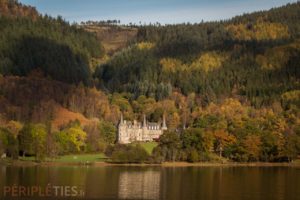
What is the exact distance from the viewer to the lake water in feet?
308

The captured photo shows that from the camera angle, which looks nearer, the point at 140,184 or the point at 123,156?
the point at 140,184

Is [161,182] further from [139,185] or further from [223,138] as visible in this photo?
[223,138]

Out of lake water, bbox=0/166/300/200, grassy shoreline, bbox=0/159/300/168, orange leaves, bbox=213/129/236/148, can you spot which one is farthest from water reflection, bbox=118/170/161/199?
orange leaves, bbox=213/129/236/148

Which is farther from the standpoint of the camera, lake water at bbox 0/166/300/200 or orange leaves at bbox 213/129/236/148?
orange leaves at bbox 213/129/236/148

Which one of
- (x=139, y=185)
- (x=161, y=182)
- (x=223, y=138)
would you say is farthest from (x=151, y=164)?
(x=139, y=185)

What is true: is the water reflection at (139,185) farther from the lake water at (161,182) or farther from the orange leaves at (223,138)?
the orange leaves at (223,138)

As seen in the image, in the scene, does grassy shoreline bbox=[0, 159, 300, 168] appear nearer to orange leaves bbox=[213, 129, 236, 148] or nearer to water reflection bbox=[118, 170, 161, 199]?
orange leaves bbox=[213, 129, 236, 148]

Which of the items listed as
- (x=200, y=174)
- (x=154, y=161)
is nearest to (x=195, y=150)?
(x=154, y=161)

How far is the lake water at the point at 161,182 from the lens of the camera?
93.8 metres

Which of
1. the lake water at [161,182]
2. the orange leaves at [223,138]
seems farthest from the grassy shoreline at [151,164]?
the orange leaves at [223,138]

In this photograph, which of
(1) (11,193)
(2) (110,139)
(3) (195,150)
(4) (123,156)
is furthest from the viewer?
(2) (110,139)

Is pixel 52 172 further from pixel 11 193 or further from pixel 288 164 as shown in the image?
pixel 288 164

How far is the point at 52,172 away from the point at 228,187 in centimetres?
3280

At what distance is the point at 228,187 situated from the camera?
105438 millimetres
